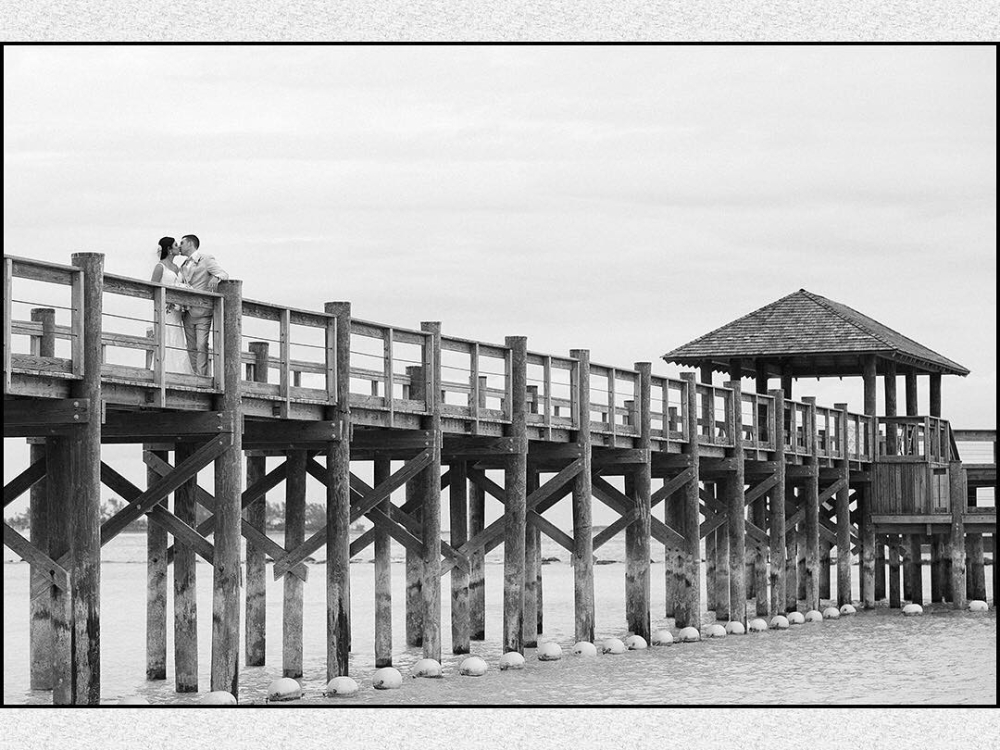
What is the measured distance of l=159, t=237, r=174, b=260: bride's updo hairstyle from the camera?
651 inches

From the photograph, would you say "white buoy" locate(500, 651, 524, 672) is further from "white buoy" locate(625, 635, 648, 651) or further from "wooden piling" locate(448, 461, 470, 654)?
"white buoy" locate(625, 635, 648, 651)

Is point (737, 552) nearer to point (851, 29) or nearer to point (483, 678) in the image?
point (483, 678)

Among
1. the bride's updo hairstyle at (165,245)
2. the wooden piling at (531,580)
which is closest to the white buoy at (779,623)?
the wooden piling at (531,580)

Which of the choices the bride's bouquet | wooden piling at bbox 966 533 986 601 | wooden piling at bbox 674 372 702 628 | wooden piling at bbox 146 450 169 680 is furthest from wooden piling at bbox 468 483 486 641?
wooden piling at bbox 966 533 986 601

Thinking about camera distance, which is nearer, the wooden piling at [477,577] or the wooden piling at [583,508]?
the wooden piling at [583,508]

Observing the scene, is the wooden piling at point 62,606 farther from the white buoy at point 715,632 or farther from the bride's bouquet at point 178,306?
the white buoy at point 715,632

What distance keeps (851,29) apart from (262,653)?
11.0 metres

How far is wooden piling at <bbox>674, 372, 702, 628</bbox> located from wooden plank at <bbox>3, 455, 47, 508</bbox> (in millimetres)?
10136

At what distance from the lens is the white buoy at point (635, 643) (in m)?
22.9

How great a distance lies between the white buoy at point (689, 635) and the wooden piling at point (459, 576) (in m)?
2.90

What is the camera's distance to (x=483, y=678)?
19.4 metres

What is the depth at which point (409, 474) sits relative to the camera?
61.2ft

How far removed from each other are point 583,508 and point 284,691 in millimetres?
5848

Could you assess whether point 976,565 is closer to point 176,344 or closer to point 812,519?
point 812,519
